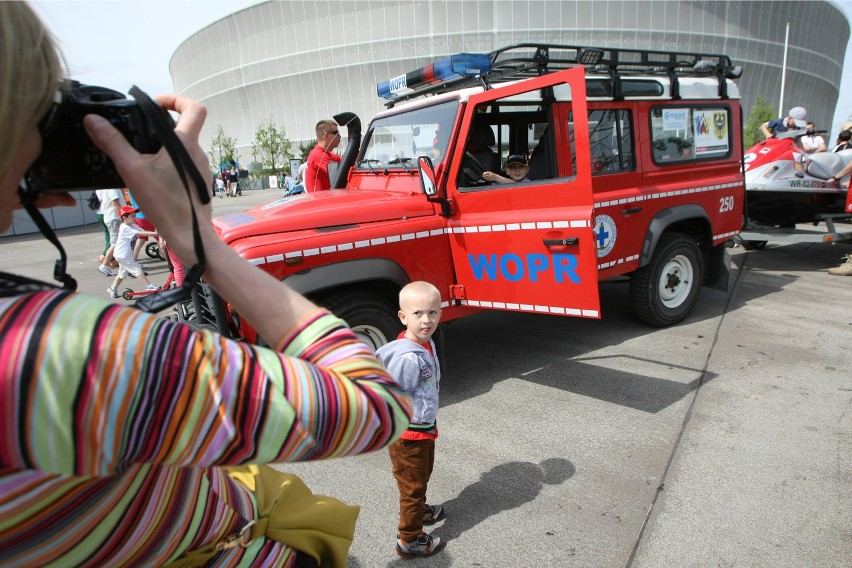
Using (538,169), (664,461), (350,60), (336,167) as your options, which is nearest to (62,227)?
(336,167)

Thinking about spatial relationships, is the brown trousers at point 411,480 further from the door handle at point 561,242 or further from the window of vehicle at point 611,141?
the window of vehicle at point 611,141

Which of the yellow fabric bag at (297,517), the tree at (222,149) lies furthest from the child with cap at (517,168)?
the tree at (222,149)

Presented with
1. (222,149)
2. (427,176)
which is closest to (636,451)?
(427,176)

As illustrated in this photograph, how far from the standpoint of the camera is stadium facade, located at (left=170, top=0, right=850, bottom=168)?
3800 centimetres

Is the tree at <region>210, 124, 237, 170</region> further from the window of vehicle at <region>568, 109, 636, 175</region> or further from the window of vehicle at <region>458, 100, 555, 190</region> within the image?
the window of vehicle at <region>568, 109, 636, 175</region>

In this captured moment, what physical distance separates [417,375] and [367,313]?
1.38 metres

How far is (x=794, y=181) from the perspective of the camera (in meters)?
7.52

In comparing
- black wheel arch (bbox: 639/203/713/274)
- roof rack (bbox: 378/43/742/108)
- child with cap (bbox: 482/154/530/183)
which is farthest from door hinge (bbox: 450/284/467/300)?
black wheel arch (bbox: 639/203/713/274)

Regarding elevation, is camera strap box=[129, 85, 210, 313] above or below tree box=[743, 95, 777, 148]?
below

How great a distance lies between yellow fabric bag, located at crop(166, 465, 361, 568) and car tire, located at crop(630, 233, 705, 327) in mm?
4519

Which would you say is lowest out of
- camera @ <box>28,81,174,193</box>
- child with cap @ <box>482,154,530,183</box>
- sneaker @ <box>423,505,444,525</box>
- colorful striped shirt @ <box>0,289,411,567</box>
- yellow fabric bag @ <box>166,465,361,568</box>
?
sneaker @ <box>423,505,444,525</box>

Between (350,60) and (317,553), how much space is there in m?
45.7

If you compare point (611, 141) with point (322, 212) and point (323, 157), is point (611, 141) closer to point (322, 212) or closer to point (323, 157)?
point (322, 212)

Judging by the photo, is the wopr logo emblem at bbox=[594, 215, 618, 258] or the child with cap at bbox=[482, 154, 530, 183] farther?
the child with cap at bbox=[482, 154, 530, 183]
